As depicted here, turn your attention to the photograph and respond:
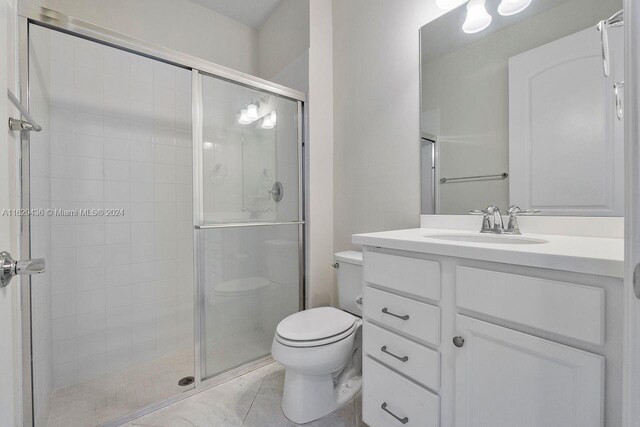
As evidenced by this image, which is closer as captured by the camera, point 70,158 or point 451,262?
point 451,262

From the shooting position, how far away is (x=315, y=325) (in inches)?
55.0

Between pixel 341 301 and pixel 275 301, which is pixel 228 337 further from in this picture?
pixel 341 301

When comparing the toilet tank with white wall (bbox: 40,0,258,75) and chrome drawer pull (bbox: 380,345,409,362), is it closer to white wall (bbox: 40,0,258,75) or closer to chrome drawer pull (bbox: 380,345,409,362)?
chrome drawer pull (bbox: 380,345,409,362)

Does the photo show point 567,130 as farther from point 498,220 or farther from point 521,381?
point 521,381

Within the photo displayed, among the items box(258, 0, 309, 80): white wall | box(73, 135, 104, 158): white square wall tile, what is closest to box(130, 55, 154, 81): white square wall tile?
box(73, 135, 104, 158): white square wall tile

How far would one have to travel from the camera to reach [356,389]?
4.81 feet

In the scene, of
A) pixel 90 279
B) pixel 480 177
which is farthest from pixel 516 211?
pixel 90 279

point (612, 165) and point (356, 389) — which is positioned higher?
point (612, 165)

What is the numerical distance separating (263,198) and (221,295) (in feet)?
2.10

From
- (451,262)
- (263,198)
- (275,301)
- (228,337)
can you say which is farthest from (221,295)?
(451,262)

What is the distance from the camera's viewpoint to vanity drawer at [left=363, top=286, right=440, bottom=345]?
0.92 meters

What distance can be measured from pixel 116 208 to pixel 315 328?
148 cm

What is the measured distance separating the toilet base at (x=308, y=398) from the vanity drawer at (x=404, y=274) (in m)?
0.63

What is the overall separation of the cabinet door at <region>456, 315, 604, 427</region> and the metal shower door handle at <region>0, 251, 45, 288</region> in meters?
1.05
